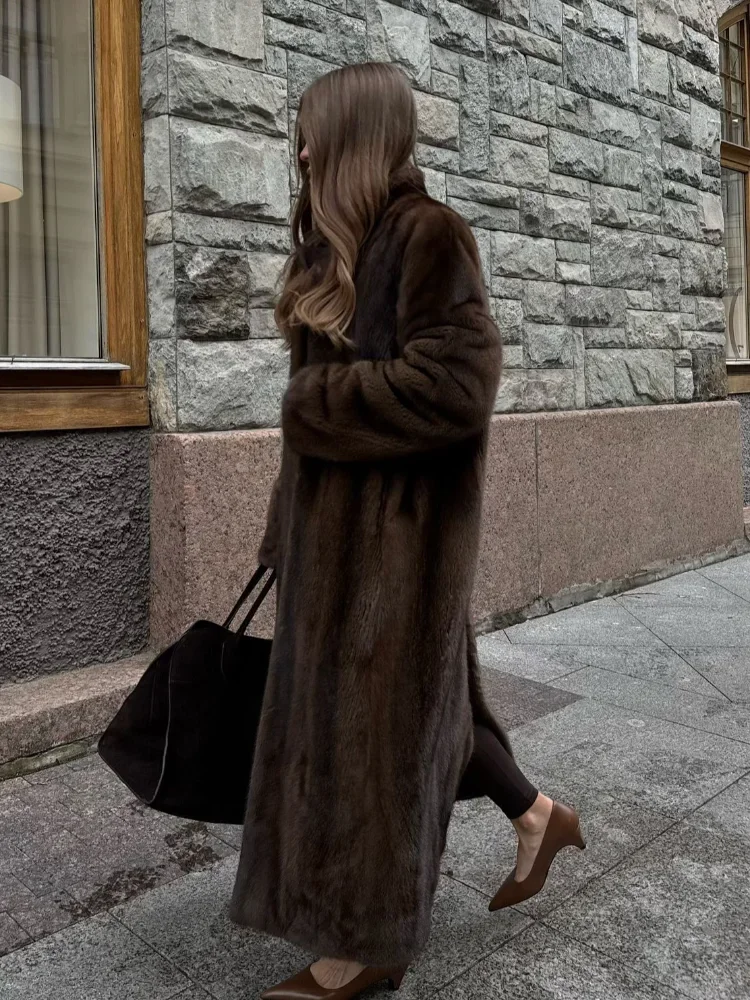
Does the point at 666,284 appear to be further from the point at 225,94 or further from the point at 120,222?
the point at 120,222

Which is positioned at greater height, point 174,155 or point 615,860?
point 174,155

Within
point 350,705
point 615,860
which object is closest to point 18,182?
point 350,705

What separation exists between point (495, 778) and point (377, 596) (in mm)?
678

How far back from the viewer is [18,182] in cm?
402

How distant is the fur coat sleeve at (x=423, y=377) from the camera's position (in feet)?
6.32

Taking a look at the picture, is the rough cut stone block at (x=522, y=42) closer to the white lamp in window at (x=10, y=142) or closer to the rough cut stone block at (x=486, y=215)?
the rough cut stone block at (x=486, y=215)

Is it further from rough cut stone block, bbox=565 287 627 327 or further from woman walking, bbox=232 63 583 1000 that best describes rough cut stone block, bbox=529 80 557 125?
woman walking, bbox=232 63 583 1000

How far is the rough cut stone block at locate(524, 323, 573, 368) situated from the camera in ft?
18.7

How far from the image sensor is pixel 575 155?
→ 237 inches

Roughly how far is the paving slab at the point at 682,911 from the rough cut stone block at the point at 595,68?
462 cm

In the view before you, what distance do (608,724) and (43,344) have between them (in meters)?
2.70

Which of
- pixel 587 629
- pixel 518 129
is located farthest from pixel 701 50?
pixel 587 629

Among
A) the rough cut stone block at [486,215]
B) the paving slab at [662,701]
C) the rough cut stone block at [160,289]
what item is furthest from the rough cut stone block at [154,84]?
the paving slab at [662,701]

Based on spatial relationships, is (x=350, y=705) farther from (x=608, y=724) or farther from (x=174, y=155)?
(x=174, y=155)
